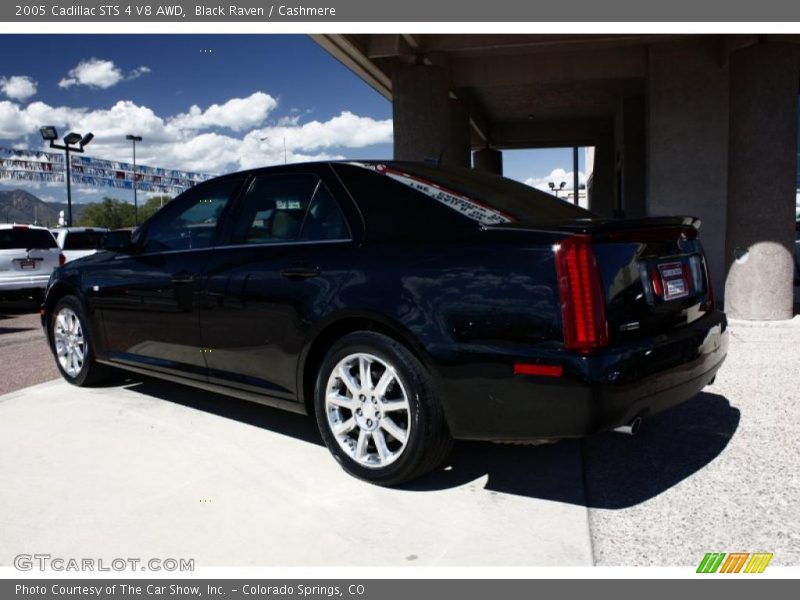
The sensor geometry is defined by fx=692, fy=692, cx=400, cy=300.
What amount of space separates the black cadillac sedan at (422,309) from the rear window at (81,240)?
9.70 metres

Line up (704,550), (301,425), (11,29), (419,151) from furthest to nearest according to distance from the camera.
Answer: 1. (419,151)
2. (11,29)
3. (301,425)
4. (704,550)

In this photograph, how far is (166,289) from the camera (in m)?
4.36

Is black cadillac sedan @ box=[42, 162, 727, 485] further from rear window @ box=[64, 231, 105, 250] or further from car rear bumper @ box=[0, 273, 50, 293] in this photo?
rear window @ box=[64, 231, 105, 250]

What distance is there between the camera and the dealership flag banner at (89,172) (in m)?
35.3

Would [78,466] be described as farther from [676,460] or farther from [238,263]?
[676,460]

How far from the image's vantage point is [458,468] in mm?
3615

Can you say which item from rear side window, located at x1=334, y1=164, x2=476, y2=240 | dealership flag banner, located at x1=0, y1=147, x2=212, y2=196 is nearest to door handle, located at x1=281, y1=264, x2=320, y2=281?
rear side window, located at x1=334, y1=164, x2=476, y2=240

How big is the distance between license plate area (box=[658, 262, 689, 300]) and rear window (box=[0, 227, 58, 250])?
36.6 feet

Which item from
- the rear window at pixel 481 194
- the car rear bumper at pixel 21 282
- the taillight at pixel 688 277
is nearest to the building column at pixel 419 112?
the rear window at pixel 481 194

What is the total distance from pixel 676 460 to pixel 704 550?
101cm

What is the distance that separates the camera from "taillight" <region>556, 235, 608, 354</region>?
273 centimetres

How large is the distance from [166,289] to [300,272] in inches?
49.2
